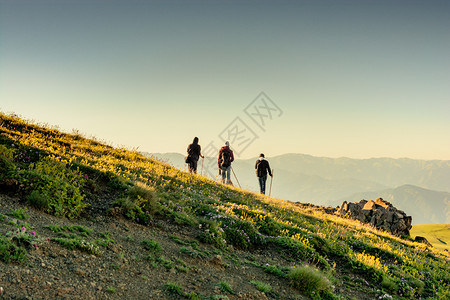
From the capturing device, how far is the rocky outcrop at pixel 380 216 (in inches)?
952

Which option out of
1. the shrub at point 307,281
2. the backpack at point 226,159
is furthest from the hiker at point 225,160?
the shrub at point 307,281

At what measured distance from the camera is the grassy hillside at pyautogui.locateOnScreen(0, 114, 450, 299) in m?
5.00

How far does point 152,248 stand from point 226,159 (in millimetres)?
16954

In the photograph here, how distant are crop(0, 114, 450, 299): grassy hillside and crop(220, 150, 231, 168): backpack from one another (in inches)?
421

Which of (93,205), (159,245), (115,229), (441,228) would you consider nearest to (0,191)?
(93,205)

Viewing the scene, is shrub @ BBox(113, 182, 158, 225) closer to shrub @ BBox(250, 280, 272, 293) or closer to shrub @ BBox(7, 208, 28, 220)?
shrub @ BBox(7, 208, 28, 220)

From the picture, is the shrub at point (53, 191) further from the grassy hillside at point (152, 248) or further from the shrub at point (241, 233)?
the shrub at point (241, 233)

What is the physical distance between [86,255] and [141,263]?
45.1 inches

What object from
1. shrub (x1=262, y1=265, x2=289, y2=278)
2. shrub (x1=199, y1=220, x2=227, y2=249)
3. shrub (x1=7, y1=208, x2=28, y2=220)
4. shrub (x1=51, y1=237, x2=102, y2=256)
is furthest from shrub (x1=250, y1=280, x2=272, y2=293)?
shrub (x1=7, y1=208, x2=28, y2=220)

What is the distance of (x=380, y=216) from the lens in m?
24.7

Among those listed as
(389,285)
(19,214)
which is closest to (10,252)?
(19,214)

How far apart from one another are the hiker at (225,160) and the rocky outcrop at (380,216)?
10719 millimetres

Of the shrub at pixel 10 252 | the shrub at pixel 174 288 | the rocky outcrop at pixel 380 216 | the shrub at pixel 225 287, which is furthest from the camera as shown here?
the rocky outcrop at pixel 380 216

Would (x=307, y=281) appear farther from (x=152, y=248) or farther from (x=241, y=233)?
(x=152, y=248)
